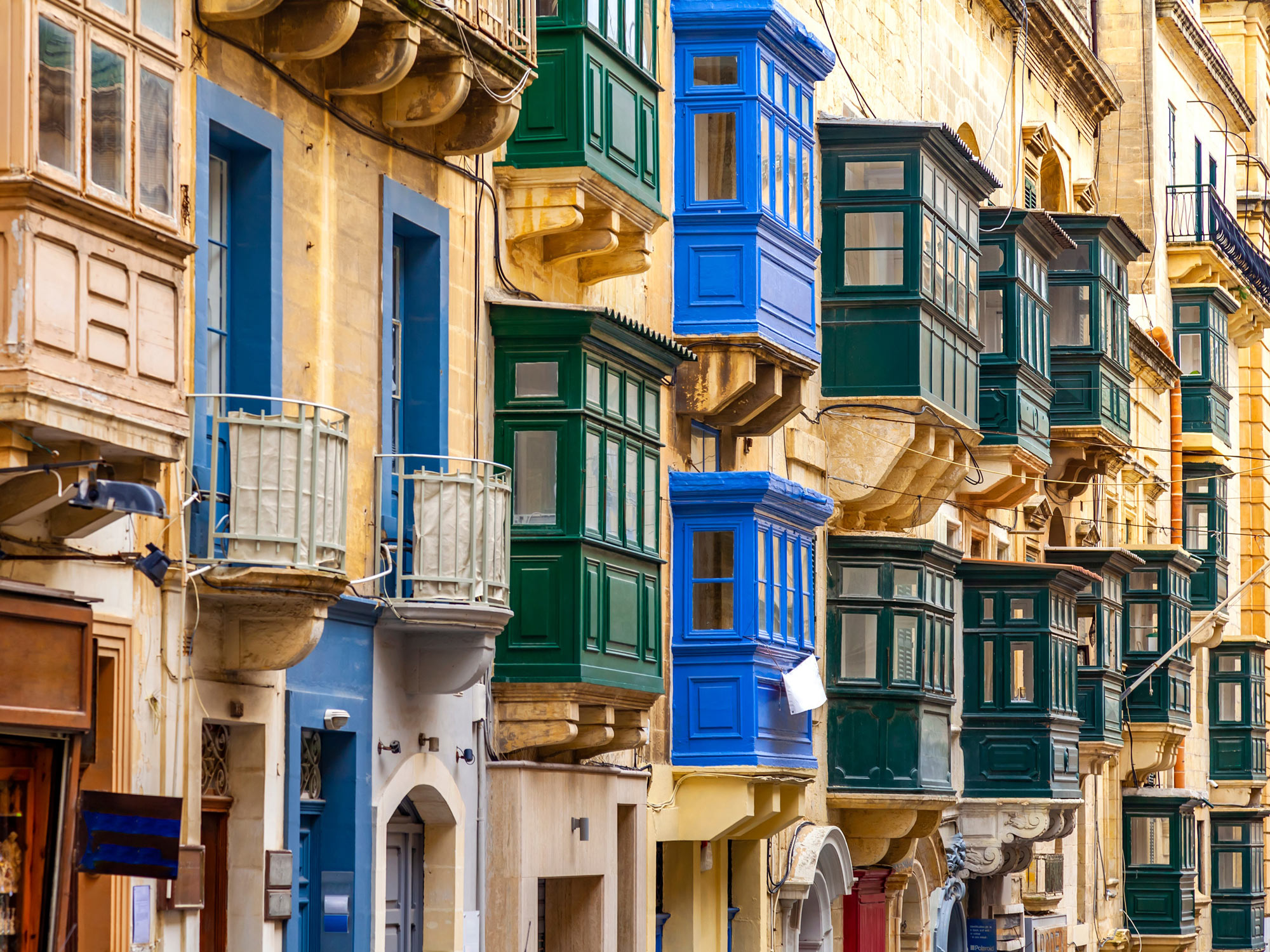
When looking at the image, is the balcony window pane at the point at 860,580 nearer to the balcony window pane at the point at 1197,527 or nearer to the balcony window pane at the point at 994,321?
the balcony window pane at the point at 994,321

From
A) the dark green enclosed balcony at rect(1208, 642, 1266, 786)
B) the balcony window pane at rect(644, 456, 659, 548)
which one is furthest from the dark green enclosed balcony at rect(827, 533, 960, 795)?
the dark green enclosed balcony at rect(1208, 642, 1266, 786)

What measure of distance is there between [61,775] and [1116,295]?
88.1 feet

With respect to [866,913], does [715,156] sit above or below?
above

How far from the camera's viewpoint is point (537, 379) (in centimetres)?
1944

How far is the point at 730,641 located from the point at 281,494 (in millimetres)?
9564

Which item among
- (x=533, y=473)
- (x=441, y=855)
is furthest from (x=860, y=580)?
(x=441, y=855)

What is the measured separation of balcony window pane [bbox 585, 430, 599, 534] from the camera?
1939 centimetres

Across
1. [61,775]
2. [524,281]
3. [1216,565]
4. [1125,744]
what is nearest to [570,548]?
[524,281]

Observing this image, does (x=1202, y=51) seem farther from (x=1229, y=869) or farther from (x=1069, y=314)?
(x=1229, y=869)

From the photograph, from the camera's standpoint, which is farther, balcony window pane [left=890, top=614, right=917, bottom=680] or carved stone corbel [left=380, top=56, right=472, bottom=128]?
balcony window pane [left=890, top=614, right=917, bottom=680]

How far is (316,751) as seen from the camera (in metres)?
16.7

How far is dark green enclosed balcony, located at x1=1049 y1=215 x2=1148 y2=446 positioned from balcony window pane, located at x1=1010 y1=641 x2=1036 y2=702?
4.67 meters

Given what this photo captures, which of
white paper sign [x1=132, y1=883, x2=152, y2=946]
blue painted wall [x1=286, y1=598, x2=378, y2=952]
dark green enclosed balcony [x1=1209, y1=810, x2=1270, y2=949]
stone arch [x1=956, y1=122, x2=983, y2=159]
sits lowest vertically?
dark green enclosed balcony [x1=1209, y1=810, x2=1270, y2=949]

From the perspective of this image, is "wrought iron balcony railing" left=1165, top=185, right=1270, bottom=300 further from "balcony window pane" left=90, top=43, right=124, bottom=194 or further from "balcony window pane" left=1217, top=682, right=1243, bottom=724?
"balcony window pane" left=90, top=43, right=124, bottom=194
